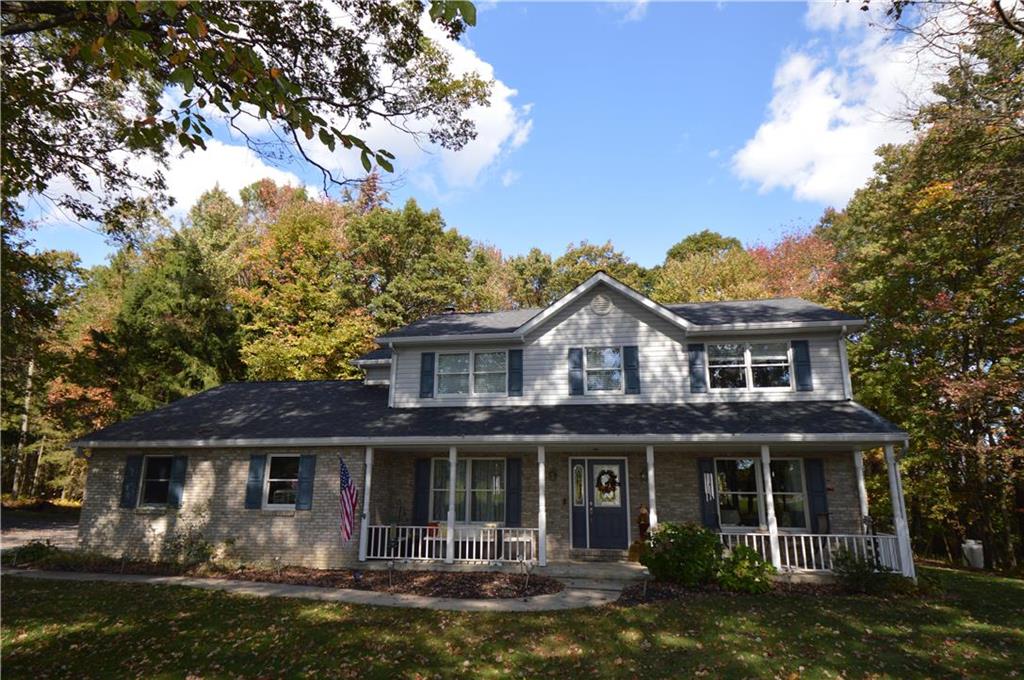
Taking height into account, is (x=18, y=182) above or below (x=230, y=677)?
above

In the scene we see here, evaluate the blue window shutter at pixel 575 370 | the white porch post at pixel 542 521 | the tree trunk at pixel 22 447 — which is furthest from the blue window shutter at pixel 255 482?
the tree trunk at pixel 22 447

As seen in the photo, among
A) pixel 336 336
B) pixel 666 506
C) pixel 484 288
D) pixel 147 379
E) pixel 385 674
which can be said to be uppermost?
pixel 484 288

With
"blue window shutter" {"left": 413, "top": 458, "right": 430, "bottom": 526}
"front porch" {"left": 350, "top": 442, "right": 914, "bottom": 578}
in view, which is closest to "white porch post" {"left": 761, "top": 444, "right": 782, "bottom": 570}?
"front porch" {"left": 350, "top": 442, "right": 914, "bottom": 578}

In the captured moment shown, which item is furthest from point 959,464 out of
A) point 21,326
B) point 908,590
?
point 21,326

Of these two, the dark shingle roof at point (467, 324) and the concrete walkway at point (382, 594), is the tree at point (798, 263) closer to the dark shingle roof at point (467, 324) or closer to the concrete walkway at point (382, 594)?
the dark shingle roof at point (467, 324)

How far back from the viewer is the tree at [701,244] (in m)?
42.2

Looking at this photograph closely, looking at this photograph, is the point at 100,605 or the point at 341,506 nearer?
the point at 100,605

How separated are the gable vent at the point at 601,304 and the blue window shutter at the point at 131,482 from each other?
1320 cm

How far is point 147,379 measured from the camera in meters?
27.7

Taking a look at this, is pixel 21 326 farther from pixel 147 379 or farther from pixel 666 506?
pixel 666 506

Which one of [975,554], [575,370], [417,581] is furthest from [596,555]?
[975,554]

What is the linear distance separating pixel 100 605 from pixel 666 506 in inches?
469

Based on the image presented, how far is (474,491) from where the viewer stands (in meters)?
15.3

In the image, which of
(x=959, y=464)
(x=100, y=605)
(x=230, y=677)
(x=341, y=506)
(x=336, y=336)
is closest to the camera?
(x=230, y=677)
